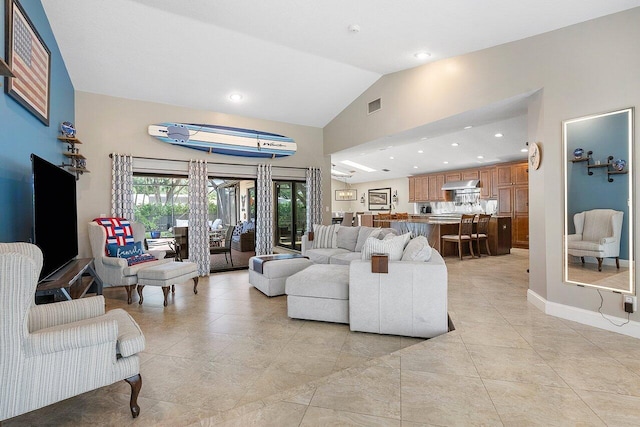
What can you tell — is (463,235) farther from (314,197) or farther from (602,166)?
(602,166)

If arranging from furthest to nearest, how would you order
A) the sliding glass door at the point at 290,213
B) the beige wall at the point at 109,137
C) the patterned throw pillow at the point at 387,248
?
1. the sliding glass door at the point at 290,213
2. the beige wall at the point at 109,137
3. the patterned throw pillow at the point at 387,248

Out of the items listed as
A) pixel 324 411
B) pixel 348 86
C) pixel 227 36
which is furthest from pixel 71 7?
pixel 324 411

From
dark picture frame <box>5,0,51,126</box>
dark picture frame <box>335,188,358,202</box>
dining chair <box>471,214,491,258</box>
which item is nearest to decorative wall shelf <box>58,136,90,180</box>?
dark picture frame <box>5,0,51,126</box>

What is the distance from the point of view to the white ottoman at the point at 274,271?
163 inches

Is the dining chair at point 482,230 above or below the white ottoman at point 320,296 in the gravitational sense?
above

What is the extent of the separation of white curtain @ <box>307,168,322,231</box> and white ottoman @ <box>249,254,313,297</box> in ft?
8.07

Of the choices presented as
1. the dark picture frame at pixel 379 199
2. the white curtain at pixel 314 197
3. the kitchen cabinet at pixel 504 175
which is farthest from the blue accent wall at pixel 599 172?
the dark picture frame at pixel 379 199

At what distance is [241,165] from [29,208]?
349cm

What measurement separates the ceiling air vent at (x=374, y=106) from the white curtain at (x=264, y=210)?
2287 millimetres

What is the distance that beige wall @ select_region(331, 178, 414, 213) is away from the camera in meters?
11.6

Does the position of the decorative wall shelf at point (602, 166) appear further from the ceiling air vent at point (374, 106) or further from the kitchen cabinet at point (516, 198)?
the kitchen cabinet at point (516, 198)

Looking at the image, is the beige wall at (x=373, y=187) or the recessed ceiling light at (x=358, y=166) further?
the beige wall at (x=373, y=187)

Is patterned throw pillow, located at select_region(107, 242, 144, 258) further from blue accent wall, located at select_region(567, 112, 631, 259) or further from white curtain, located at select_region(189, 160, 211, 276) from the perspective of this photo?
blue accent wall, located at select_region(567, 112, 631, 259)

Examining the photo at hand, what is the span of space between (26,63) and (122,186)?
2.39 m
